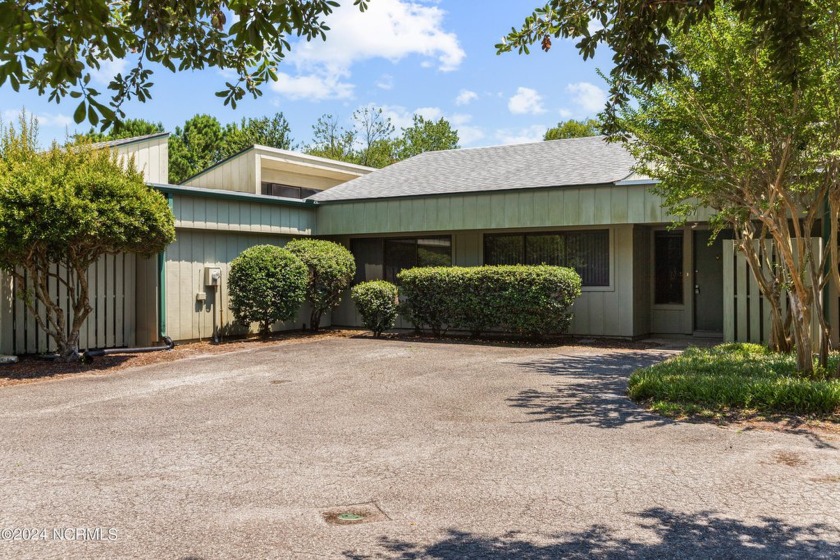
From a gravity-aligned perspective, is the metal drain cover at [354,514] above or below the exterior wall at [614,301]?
below

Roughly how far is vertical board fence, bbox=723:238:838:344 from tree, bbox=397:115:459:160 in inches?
1428

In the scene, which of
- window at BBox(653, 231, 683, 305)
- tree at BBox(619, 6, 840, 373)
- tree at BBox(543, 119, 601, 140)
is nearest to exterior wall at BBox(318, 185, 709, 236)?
window at BBox(653, 231, 683, 305)

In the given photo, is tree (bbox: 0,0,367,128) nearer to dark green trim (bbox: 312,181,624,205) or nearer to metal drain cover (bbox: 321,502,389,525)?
metal drain cover (bbox: 321,502,389,525)

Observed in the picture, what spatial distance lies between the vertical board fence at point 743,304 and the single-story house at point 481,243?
0.02m

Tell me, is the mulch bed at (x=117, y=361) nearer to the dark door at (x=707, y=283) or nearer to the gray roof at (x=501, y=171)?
the gray roof at (x=501, y=171)

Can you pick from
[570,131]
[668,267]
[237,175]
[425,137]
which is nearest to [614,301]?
[668,267]

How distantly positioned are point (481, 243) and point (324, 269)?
3555 mm

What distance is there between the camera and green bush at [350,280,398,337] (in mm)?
14633

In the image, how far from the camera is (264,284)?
537 inches


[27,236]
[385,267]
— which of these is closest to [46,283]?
[27,236]

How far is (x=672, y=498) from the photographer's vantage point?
4457 mm

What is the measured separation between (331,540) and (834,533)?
2749 millimetres

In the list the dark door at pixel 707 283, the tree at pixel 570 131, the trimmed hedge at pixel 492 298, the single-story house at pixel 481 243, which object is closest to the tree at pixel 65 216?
the single-story house at pixel 481 243

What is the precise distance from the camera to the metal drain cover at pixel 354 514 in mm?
4098
